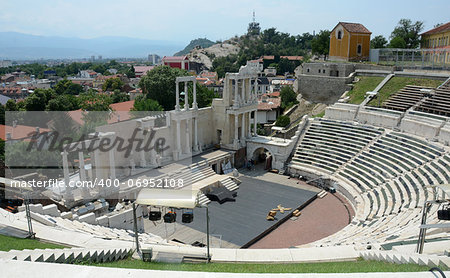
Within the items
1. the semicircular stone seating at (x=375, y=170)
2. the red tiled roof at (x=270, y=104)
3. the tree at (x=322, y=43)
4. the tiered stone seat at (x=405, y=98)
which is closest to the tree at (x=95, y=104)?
the red tiled roof at (x=270, y=104)

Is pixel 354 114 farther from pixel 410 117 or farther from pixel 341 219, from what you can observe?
pixel 341 219

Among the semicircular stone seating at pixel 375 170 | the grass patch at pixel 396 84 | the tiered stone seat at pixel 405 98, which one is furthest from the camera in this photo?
the grass patch at pixel 396 84

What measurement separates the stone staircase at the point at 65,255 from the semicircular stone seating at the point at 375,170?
33.2 feet

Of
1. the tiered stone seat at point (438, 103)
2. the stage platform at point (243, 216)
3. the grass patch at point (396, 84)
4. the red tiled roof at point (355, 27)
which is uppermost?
the red tiled roof at point (355, 27)

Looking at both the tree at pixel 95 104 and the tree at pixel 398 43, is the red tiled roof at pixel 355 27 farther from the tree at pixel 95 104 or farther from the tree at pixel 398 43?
Result: the tree at pixel 95 104

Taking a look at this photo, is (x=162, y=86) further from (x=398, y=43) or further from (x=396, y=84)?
(x=398, y=43)

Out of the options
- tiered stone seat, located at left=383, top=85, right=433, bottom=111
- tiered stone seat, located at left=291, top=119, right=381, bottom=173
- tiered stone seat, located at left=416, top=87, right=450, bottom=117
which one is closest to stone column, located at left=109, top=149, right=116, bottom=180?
tiered stone seat, located at left=291, top=119, right=381, bottom=173

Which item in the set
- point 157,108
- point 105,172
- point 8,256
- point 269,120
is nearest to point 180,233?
point 105,172

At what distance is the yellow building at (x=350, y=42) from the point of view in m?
47.7

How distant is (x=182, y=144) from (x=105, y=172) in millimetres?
8425

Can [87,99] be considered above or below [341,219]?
above

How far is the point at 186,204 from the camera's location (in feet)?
39.2

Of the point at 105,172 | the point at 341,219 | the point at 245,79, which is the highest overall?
the point at 245,79

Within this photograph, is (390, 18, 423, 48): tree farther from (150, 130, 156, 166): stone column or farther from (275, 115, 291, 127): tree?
(150, 130, 156, 166): stone column
